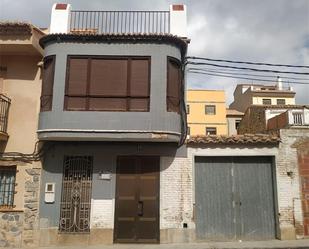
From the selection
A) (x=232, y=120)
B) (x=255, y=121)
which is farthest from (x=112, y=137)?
(x=232, y=120)

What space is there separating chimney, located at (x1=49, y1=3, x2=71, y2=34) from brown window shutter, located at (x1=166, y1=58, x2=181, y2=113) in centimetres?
392

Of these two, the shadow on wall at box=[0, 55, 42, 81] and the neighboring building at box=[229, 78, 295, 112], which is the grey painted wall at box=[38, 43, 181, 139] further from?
the neighboring building at box=[229, 78, 295, 112]

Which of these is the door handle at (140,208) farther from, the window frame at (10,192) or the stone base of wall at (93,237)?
the window frame at (10,192)

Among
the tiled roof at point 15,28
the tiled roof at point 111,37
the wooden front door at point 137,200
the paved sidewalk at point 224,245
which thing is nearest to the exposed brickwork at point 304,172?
the paved sidewalk at point 224,245

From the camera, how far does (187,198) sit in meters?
11.8

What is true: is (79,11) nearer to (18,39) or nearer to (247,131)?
(18,39)

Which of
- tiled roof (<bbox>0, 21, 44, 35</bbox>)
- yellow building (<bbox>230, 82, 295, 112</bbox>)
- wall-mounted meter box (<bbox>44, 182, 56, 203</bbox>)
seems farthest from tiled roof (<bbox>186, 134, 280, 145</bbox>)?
yellow building (<bbox>230, 82, 295, 112</bbox>)

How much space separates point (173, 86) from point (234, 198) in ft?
14.4

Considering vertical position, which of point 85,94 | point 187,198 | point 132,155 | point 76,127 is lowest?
point 187,198

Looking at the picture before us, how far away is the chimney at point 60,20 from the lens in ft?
40.6

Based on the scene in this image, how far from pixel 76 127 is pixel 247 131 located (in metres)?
11.6

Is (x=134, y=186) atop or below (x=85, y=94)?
below

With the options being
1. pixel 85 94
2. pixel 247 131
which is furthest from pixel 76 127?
pixel 247 131

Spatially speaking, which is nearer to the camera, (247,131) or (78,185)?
(78,185)
